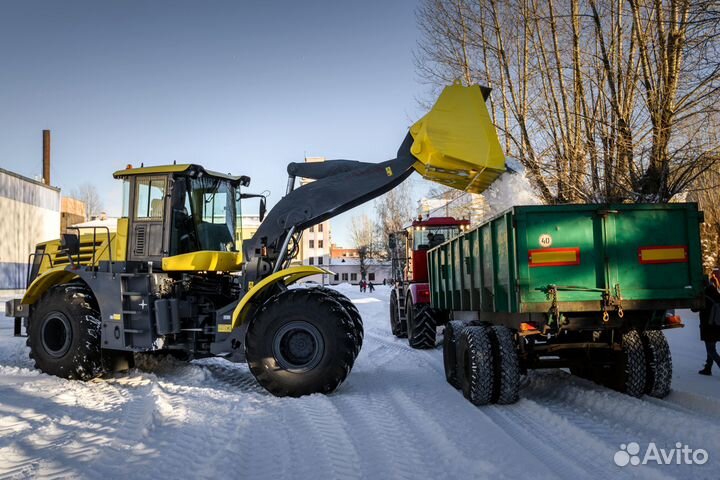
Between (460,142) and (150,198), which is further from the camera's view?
(150,198)

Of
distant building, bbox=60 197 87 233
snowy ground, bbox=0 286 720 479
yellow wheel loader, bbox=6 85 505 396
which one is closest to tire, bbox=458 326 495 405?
snowy ground, bbox=0 286 720 479

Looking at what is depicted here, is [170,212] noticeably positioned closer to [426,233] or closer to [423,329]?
[423,329]

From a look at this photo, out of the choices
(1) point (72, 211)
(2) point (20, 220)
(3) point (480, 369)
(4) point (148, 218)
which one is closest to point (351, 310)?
(3) point (480, 369)

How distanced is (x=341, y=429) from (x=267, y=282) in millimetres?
2377

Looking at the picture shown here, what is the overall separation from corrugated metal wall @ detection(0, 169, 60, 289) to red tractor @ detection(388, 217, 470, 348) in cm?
2927

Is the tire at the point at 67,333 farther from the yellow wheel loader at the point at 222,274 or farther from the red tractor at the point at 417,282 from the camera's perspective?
the red tractor at the point at 417,282

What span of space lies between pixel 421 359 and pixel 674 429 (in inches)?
230

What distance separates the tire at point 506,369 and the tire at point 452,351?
0.95m

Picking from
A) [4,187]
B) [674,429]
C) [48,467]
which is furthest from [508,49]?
[4,187]

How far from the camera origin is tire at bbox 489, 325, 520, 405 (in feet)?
22.4

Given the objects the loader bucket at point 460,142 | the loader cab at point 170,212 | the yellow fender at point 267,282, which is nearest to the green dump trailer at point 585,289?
the loader bucket at point 460,142

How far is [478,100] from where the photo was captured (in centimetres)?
726

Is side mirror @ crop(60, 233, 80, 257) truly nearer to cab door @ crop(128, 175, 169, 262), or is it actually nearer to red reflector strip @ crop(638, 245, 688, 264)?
cab door @ crop(128, 175, 169, 262)

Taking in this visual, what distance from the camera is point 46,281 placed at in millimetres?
9281
